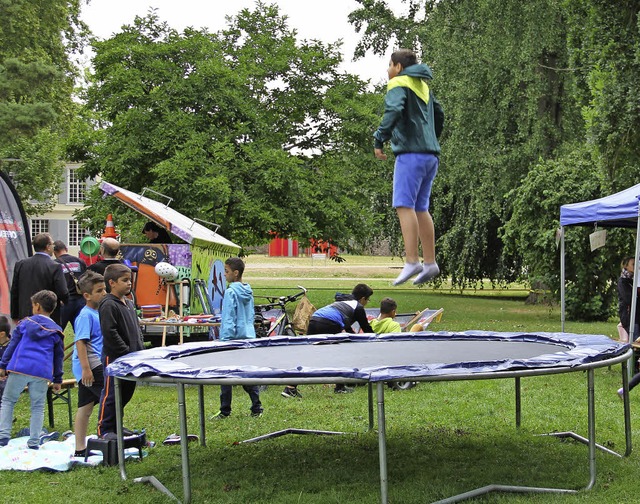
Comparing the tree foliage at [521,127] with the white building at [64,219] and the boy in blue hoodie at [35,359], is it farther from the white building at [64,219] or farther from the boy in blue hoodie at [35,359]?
the white building at [64,219]

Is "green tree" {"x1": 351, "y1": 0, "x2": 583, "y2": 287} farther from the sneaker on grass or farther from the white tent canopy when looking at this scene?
the sneaker on grass

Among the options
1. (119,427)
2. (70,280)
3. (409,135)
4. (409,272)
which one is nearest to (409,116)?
(409,135)

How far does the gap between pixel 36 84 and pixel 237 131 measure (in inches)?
404

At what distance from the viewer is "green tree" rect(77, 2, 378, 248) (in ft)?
55.3

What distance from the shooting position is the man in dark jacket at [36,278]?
7.39 m

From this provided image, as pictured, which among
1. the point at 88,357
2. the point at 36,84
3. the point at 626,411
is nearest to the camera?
the point at 626,411

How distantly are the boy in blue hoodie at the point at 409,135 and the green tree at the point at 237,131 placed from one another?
1196 centimetres

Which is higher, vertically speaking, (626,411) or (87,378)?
(87,378)

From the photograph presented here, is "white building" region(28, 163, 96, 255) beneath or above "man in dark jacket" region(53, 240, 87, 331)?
above

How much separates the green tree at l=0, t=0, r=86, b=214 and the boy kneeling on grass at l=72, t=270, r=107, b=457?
44.1 feet

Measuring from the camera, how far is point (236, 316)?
24.6 ft

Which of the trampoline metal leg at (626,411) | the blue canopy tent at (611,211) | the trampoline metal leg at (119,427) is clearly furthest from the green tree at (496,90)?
the trampoline metal leg at (119,427)

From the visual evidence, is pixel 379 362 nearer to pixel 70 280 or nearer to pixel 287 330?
pixel 70 280

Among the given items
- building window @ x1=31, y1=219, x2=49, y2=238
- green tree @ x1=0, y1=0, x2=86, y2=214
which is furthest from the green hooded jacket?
building window @ x1=31, y1=219, x2=49, y2=238
